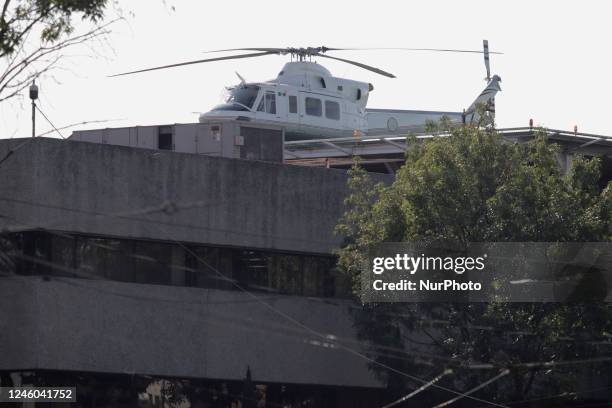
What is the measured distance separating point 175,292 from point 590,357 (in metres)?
9.67

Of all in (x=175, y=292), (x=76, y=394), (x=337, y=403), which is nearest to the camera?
(x=76, y=394)

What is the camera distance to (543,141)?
27750 millimetres

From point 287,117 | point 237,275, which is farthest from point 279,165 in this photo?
point 287,117

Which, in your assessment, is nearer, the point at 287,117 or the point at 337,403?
the point at 337,403

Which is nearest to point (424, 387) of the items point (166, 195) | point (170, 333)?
point (170, 333)

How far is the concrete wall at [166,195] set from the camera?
27875 mm

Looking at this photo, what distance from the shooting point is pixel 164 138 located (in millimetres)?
35688

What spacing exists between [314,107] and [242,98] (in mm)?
3298

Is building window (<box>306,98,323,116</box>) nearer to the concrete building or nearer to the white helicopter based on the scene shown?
the white helicopter

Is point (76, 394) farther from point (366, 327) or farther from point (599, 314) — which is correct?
point (599, 314)

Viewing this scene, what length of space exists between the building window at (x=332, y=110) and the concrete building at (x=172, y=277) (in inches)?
610

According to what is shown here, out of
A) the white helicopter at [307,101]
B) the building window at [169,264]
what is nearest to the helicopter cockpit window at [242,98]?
the white helicopter at [307,101]

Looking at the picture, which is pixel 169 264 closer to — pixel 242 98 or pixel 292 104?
pixel 242 98

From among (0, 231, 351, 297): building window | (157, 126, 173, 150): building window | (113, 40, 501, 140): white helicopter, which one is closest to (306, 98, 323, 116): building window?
(113, 40, 501, 140): white helicopter
